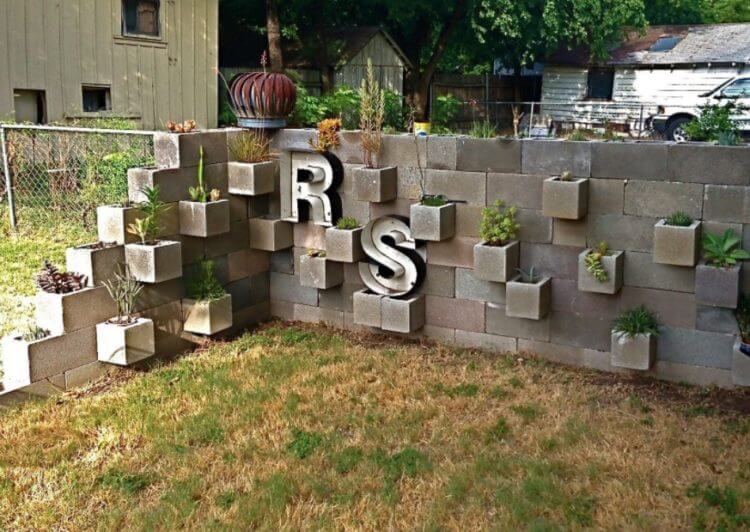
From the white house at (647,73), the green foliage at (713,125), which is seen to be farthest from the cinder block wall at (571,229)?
the white house at (647,73)

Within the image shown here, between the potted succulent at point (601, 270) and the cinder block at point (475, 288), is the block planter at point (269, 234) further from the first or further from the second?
the potted succulent at point (601, 270)

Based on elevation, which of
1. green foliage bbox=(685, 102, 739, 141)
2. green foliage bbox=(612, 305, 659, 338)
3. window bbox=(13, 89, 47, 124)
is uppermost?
window bbox=(13, 89, 47, 124)

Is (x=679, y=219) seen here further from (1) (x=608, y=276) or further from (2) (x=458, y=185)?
(2) (x=458, y=185)

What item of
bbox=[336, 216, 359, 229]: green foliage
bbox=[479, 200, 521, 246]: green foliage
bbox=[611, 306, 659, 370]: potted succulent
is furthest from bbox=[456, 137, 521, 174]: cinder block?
bbox=[611, 306, 659, 370]: potted succulent

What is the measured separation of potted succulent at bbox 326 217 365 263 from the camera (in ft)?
24.9

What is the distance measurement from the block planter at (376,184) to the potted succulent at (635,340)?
219 cm

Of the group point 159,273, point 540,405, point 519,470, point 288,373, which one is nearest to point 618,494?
point 519,470

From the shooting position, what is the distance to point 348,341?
25.4ft

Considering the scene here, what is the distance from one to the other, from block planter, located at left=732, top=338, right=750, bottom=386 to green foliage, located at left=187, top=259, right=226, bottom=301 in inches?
161

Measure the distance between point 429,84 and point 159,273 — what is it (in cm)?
2060

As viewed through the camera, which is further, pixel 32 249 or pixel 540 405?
pixel 32 249

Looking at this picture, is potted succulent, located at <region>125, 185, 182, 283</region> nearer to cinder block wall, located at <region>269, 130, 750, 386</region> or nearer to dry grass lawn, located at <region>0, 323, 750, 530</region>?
dry grass lawn, located at <region>0, 323, 750, 530</region>

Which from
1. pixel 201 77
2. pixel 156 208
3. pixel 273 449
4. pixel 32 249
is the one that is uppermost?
pixel 201 77

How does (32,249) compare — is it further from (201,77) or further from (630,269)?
(201,77)
